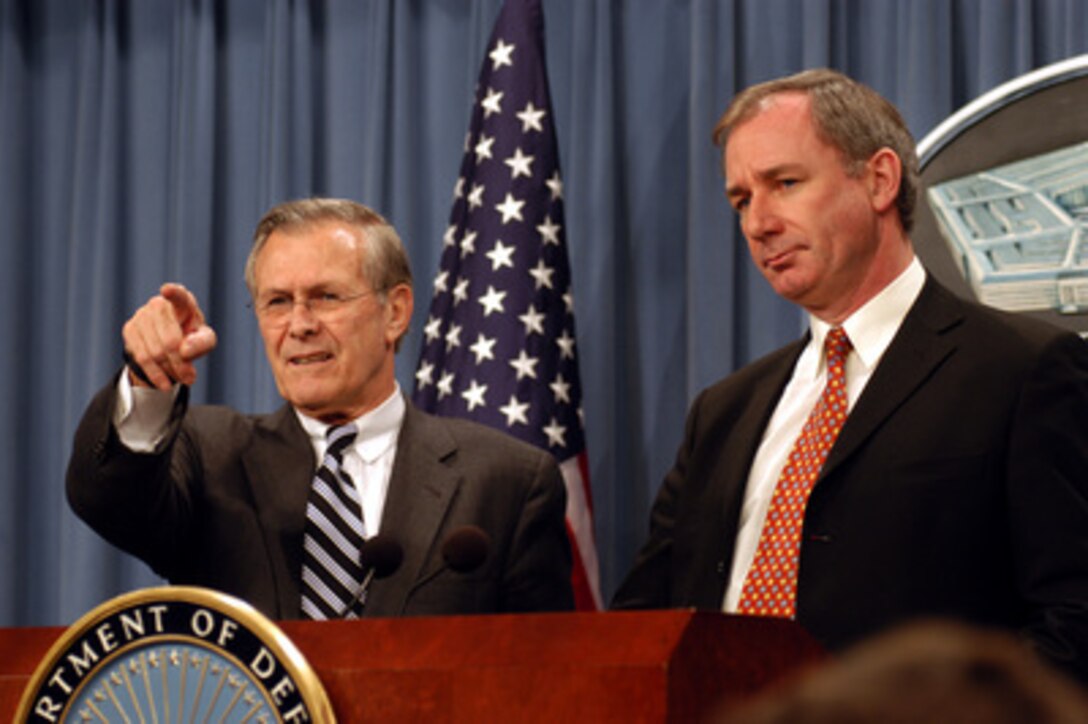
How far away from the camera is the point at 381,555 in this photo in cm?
204

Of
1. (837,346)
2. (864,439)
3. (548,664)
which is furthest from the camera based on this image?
(837,346)

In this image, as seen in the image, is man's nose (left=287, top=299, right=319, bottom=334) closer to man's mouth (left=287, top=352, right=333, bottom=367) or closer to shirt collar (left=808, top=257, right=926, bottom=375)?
man's mouth (left=287, top=352, right=333, bottom=367)

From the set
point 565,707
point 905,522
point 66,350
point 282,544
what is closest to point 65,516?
point 66,350

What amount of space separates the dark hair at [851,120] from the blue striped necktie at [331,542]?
0.94 m

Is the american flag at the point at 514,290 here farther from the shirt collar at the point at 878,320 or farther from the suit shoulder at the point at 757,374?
the shirt collar at the point at 878,320

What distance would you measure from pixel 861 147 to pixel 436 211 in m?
2.19

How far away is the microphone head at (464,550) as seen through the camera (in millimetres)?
1979

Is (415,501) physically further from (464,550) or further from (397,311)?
(464,550)

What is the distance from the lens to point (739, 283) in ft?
14.8

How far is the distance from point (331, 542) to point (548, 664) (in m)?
1.23

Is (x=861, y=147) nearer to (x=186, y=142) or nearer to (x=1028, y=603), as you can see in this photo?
(x=1028, y=603)

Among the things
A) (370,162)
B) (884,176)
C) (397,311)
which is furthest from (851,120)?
(370,162)

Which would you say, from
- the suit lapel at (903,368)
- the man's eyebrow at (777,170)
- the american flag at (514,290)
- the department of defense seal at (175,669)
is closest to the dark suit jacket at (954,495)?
the suit lapel at (903,368)

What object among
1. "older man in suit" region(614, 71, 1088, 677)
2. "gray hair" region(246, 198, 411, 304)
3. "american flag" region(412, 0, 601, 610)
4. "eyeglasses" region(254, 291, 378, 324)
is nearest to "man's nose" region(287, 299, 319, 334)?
"eyeglasses" region(254, 291, 378, 324)
